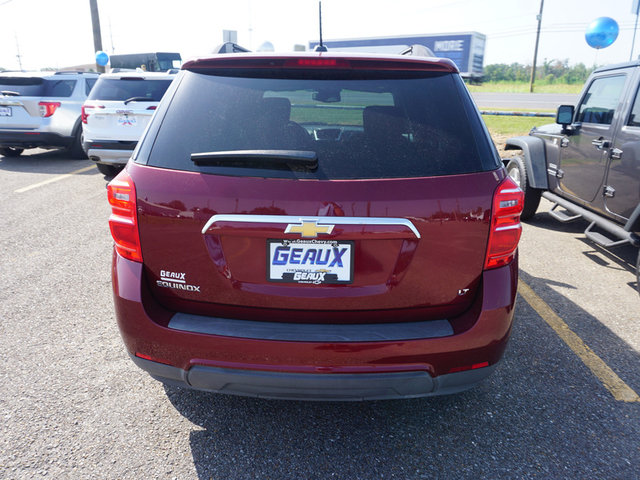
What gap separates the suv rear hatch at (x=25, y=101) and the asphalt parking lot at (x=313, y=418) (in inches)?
302

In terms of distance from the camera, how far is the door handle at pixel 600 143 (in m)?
4.80

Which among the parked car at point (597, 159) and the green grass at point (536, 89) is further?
the green grass at point (536, 89)

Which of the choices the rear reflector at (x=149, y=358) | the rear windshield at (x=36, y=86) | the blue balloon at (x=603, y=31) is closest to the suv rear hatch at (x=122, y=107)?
the rear windshield at (x=36, y=86)

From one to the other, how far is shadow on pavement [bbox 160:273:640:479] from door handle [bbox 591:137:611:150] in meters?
2.63

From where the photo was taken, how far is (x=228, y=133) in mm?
2102

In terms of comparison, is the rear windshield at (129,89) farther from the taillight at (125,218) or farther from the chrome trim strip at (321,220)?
the chrome trim strip at (321,220)

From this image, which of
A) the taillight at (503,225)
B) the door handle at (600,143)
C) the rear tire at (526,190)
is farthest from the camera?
the rear tire at (526,190)

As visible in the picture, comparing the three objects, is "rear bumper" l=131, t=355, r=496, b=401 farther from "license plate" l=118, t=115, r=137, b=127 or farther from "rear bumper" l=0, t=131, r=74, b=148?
"rear bumper" l=0, t=131, r=74, b=148

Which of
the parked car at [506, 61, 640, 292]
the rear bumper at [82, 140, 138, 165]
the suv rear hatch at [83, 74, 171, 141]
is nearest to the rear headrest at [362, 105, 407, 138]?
the parked car at [506, 61, 640, 292]

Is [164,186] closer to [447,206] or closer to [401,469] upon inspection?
[447,206]

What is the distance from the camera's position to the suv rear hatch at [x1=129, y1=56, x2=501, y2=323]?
1.96 meters

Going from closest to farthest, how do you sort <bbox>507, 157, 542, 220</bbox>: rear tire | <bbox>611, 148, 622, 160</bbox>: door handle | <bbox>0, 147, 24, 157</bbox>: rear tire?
<bbox>611, 148, 622, 160</bbox>: door handle < <bbox>507, 157, 542, 220</bbox>: rear tire < <bbox>0, 147, 24, 157</bbox>: rear tire

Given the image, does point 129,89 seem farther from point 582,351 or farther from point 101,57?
point 101,57

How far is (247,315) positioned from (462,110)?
4.26 ft
